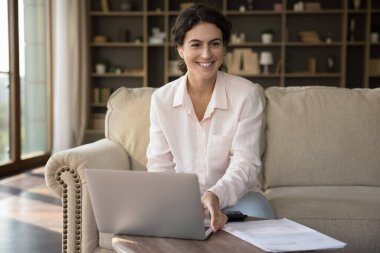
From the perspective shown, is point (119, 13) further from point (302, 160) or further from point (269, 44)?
point (302, 160)

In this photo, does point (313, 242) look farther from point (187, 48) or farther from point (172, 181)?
point (187, 48)

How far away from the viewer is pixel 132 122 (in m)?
2.41

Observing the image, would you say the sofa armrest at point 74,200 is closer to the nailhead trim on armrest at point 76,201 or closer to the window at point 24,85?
the nailhead trim on armrest at point 76,201

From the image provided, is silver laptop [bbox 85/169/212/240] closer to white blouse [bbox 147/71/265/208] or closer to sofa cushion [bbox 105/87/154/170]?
white blouse [bbox 147/71/265/208]

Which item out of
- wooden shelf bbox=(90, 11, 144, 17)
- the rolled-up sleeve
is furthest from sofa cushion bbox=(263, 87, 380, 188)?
wooden shelf bbox=(90, 11, 144, 17)

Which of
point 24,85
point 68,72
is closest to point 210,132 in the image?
point 24,85

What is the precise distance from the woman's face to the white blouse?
0.10 meters

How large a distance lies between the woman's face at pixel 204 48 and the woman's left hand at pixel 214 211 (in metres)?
0.54

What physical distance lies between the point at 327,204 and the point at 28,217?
86.5 inches

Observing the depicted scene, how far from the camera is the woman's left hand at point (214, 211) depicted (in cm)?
129

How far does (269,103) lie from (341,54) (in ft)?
13.7

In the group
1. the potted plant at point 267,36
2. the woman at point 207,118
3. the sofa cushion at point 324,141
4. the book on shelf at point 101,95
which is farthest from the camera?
the book on shelf at point 101,95

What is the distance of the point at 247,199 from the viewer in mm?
1731

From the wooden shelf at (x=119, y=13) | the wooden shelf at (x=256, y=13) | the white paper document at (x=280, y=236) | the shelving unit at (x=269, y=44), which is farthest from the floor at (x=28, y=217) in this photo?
the wooden shelf at (x=256, y=13)
